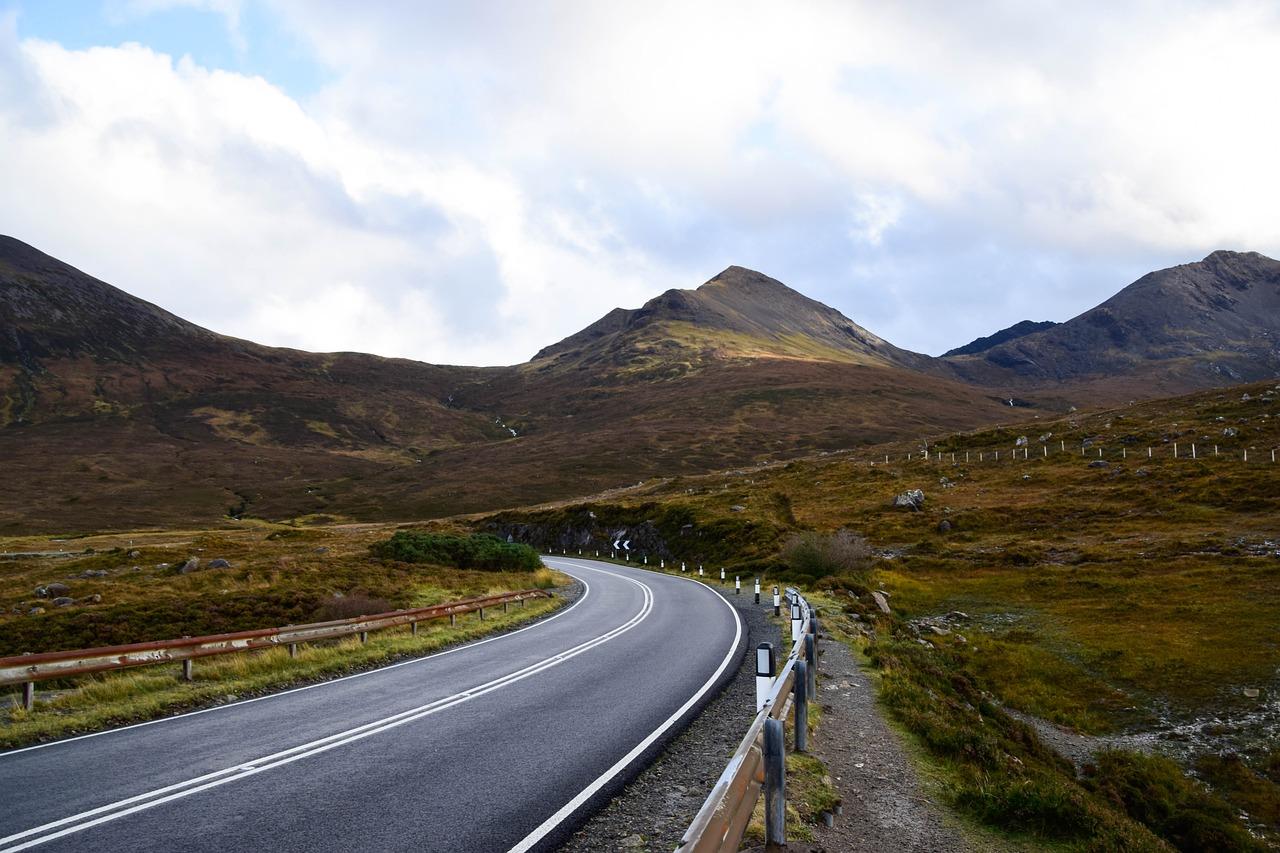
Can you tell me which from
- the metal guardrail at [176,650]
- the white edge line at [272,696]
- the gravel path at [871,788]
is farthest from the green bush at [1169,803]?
the metal guardrail at [176,650]

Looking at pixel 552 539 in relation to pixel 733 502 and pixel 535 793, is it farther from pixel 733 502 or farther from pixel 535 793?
pixel 535 793

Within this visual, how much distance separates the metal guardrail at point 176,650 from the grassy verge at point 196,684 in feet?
0.83

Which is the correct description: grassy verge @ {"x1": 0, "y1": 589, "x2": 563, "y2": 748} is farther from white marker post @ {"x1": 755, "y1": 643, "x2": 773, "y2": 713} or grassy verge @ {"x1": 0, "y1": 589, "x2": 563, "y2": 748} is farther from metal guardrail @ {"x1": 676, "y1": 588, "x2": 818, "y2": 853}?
metal guardrail @ {"x1": 676, "y1": 588, "x2": 818, "y2": 853}

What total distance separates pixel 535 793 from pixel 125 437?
645 feet

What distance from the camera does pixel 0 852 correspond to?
209 inches

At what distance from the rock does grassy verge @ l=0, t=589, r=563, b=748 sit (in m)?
37.1

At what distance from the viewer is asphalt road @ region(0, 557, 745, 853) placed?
19.2 ft

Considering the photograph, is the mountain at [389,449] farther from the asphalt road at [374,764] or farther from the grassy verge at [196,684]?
the asphalt road at [374,764]

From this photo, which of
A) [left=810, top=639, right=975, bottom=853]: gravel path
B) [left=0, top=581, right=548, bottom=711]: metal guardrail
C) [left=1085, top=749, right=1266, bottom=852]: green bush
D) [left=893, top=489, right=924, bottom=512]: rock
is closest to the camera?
[left=810, top=639, right=975, bottom=853]: gravel path

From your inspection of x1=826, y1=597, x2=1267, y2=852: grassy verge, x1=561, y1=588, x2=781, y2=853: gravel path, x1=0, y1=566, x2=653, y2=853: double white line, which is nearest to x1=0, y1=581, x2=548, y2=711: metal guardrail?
x1=0, y1=566, x2=653, y2=853: double white line

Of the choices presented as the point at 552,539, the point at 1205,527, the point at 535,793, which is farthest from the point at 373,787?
the point at 552,539

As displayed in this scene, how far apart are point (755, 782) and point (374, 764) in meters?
4.55

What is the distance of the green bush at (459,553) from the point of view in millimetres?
38594

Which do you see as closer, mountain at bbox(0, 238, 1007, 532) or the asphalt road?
the asphalt road
